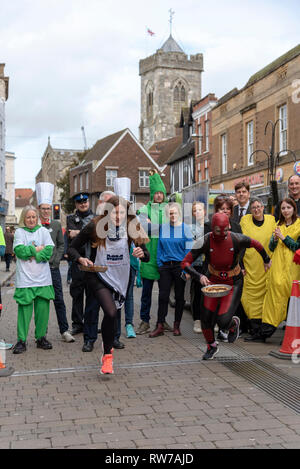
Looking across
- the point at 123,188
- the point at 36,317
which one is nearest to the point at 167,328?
the point at 36,317

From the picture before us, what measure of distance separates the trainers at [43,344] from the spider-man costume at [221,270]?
7.02 ft

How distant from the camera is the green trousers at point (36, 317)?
7621 millimetres

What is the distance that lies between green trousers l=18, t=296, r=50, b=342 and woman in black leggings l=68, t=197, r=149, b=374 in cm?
142

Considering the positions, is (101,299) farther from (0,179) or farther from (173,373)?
(0,179)

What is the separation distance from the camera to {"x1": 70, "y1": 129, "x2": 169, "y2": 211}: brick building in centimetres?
5938

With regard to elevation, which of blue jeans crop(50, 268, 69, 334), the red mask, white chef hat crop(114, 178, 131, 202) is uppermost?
white chef hat crop(114, 178, 131, 202)

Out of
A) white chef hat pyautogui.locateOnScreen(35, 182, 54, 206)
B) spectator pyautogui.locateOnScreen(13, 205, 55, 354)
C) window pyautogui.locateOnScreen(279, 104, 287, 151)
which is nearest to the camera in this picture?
spectator pyautogui.locateOnScreen(13, 205, 55, 354)

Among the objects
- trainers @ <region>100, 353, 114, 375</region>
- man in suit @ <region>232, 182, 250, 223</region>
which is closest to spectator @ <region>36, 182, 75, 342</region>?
trainers @ <region>100, 353, 114, 375</region>

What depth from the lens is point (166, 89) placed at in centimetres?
Result: 9750

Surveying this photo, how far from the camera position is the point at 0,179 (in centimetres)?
4575

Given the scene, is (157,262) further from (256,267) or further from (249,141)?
(249,141)

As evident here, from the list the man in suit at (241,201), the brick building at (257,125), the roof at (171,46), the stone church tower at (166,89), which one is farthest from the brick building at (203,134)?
the roof at (171,46)

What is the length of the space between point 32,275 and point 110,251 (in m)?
1.63

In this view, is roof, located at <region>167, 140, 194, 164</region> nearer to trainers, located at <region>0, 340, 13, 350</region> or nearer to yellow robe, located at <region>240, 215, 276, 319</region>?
yellow robe, located at <region>240, 215, 276, 319</region>
